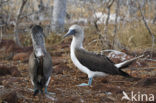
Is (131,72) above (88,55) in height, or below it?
below

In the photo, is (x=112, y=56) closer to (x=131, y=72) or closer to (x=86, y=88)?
(x=131, y=72)

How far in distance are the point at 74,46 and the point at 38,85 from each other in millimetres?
1705

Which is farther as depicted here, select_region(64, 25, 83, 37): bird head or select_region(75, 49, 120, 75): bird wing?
select_region(64, 25, 83, 37): bird head

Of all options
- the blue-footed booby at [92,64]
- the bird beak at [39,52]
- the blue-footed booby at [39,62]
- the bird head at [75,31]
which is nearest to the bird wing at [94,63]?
the blue-footed booby at [92,64]

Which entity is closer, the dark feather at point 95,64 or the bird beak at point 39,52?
the bird beak at point 39,52

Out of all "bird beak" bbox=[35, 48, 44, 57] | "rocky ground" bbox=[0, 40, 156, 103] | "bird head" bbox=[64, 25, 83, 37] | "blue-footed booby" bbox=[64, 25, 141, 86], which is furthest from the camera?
"bird head" bbox=[64, 25, 83, 37]

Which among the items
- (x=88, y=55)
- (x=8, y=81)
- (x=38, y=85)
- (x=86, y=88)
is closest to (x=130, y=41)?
(x=88, y=55)

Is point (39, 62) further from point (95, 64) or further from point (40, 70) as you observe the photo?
point (95, 64)

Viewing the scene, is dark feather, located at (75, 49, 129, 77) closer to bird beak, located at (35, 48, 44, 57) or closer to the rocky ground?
the rocky ground

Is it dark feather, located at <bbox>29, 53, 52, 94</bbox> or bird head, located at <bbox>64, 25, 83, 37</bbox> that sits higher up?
bird head, located at <bbox>64, 25, 83, 37</bbox>

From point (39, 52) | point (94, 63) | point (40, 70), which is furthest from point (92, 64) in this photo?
point (39, 52)

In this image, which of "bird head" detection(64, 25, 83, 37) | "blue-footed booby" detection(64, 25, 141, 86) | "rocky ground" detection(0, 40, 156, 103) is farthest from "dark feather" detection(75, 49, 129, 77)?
"bird head" detection(64, 25, 83, 37)

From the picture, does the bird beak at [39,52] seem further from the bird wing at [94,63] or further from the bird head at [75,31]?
the bird head at [75,31]

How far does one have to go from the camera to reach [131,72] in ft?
19.7
